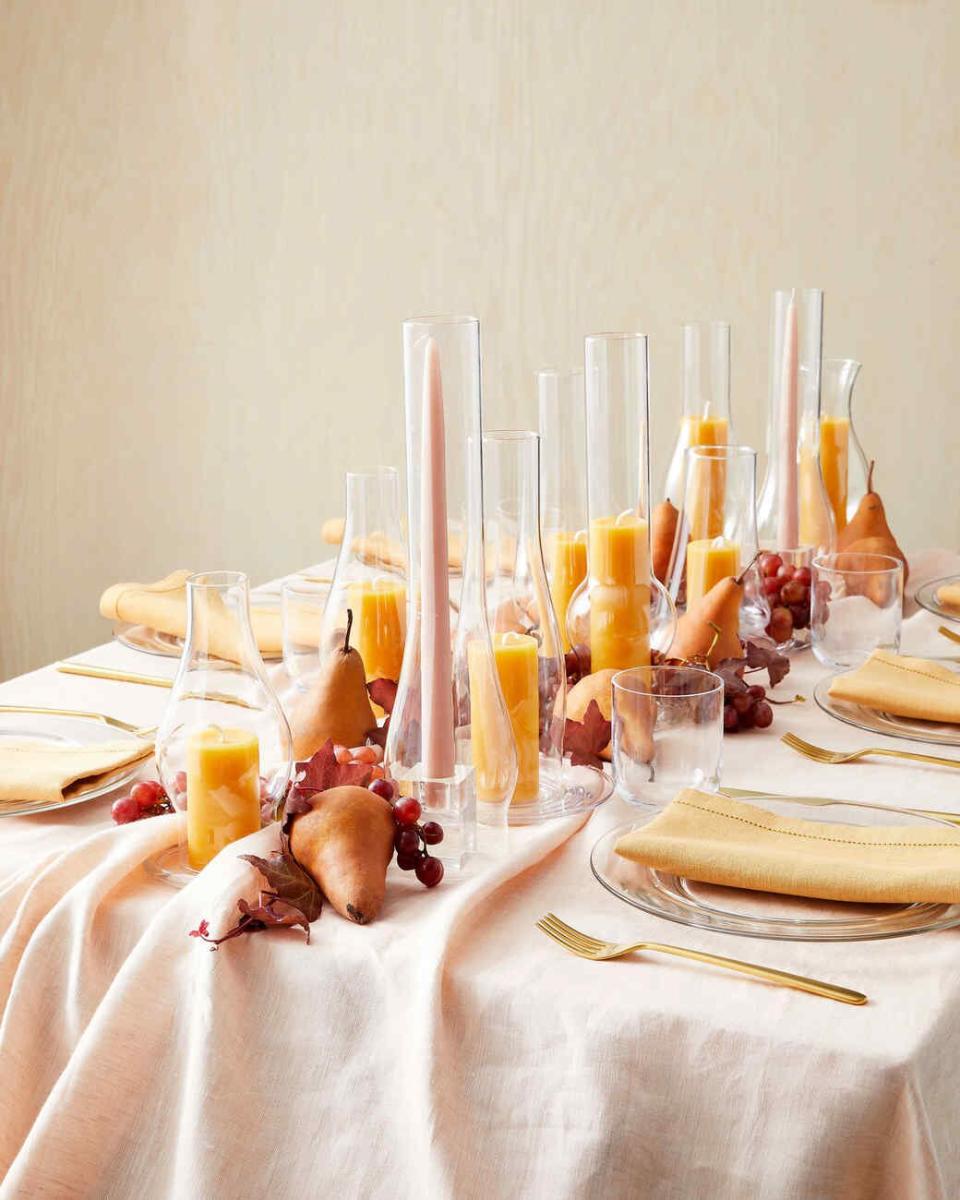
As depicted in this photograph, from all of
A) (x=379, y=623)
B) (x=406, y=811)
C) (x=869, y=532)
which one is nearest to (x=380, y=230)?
(x=869, y=532)

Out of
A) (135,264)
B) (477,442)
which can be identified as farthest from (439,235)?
(477,442)

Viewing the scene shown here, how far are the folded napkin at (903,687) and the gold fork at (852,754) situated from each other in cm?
7

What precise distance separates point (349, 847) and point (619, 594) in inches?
19.0

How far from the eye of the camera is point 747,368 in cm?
298

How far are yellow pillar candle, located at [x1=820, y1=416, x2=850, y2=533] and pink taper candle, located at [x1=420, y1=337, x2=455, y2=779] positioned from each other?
1006 millimetres

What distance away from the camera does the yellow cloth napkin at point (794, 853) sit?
882 millimetres

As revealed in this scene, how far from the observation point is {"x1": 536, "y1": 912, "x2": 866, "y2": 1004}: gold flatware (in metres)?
0.78

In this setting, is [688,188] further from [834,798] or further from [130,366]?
[834,798]

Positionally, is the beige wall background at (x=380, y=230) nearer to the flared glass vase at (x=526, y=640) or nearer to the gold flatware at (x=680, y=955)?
the flared glass vase at (x=526, y=640)

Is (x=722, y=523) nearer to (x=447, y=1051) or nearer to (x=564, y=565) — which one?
(x=564, y=565)

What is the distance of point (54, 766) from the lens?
113 cm

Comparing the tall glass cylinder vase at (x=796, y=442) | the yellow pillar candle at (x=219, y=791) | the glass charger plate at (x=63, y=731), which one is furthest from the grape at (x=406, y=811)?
the tall glass cylinder vase at (x=796, y=442)

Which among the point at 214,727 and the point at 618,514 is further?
the point at 618,514

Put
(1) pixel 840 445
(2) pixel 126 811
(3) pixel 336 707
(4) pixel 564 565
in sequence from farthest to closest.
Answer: (1) pixel 840 445, (4) pixel 564 565, (3) pixel 336 707, (2) pixel 126 811
